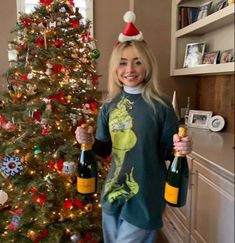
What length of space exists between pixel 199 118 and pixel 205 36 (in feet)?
1.20

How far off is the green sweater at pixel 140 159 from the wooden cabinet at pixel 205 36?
0.27 metres

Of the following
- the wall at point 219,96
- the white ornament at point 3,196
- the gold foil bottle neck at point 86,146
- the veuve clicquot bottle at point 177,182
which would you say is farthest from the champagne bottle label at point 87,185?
the white ornament at point 3,196

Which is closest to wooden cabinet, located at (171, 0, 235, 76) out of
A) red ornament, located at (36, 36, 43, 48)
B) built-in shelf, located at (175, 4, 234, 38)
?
built-in shelf, located at (175, 4, 234, 38)

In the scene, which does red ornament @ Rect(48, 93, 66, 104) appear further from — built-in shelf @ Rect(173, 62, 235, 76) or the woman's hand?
the woman's hand

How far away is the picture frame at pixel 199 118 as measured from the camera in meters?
1.01

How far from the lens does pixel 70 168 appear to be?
1.53 m

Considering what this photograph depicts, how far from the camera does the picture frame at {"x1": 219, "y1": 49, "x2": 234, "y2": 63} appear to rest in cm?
87

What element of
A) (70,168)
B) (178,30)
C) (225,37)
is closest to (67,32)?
(178,30)

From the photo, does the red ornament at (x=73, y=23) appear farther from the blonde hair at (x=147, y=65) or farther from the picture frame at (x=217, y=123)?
the picture frame at (x=217, y=123)

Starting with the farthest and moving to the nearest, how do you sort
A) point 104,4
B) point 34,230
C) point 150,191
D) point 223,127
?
point 104,4 < point 34,230 < point 150,191 < point 223,127

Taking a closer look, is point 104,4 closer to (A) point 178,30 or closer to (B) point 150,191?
(A) point 178,30

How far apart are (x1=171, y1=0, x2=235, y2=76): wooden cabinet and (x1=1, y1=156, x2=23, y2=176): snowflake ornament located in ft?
3.47

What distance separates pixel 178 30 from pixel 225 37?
0.58 meters

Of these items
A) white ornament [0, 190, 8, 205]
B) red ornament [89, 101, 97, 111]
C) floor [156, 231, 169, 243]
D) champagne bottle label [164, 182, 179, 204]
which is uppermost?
red ornament [89, 101, 97, 111]
